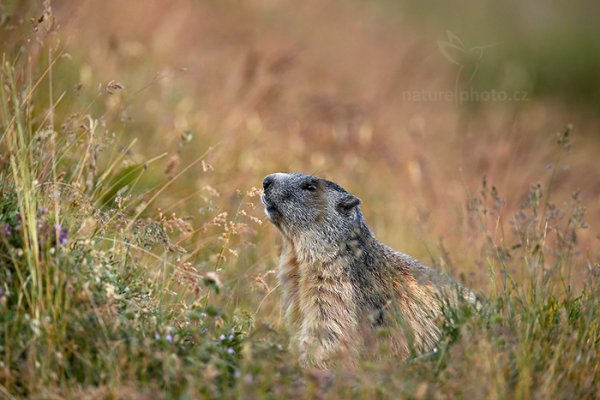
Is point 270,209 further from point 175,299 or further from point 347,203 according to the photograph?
point 175,299

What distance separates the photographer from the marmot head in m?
6.51

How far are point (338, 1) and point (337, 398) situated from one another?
587 inches

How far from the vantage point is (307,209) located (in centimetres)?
659

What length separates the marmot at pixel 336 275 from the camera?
5.80 meters

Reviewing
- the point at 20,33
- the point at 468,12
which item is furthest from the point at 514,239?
the point at 468,12

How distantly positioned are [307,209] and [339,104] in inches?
188

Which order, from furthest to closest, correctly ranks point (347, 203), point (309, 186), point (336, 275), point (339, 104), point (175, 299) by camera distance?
point (339, 104) → point (309, 186) → point (347, 203) → point (336, 275) → point (175, 299)

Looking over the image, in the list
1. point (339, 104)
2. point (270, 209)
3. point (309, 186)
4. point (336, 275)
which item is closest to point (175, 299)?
point (336, 275)

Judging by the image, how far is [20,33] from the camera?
7.82m

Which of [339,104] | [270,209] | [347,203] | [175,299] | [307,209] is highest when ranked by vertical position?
[339,104]

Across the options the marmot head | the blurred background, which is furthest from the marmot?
the blurred background

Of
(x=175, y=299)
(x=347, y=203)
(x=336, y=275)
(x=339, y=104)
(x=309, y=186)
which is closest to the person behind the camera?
(x=175, y=299)

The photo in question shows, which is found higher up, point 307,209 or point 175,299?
point 307,209

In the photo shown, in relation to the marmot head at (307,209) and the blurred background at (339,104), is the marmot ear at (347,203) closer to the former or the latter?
the marmot head at (307,209)
